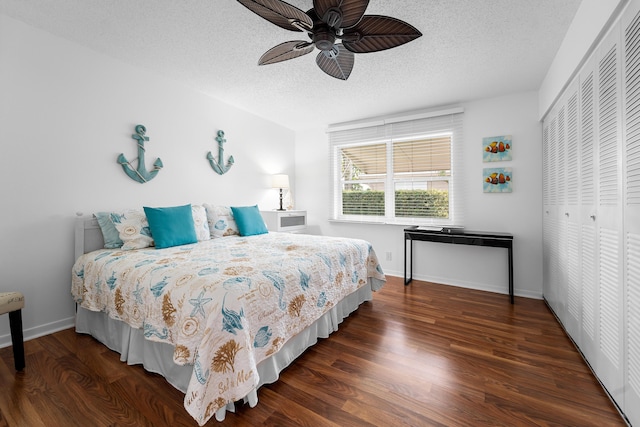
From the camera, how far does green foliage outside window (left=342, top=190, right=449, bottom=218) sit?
3.85 meters

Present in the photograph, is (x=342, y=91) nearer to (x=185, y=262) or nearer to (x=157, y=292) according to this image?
(x=185, y=262)

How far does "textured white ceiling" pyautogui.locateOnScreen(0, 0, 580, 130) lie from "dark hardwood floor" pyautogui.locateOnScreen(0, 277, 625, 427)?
8.09 ft

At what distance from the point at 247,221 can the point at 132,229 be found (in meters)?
1.22

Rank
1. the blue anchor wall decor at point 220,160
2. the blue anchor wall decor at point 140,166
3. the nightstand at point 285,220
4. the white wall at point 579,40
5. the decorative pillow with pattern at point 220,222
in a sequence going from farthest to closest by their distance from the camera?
the nightstand at point 285,220, the blue anchor wall decor at point 220,160, the decorative pillow with pattern at point 220,222, the blue anchor wall decor at point 140,166, the white wall at point 579,40

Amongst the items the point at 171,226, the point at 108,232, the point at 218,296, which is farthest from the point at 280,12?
the point at 108,232

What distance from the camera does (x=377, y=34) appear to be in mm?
1749

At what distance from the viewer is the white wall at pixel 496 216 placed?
324 cm

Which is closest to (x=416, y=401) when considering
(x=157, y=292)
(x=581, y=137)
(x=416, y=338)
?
(x=416, y=338)

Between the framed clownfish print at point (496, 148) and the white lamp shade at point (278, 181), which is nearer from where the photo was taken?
the framed clownfish print at point (496, 148)

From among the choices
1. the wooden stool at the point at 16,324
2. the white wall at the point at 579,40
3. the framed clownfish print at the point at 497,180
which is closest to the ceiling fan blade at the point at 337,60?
the white wall at the point at 579,40

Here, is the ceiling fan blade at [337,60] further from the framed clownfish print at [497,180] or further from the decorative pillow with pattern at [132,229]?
the framed clownfish print at [497,180]

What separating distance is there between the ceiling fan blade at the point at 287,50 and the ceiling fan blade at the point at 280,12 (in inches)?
6.2

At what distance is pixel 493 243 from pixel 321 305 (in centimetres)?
222

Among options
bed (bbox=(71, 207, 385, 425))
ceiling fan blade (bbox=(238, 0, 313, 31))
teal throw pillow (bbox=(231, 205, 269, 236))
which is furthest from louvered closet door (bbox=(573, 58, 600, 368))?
teal throw pillow (bbox=(231, 205, 269, 236))
